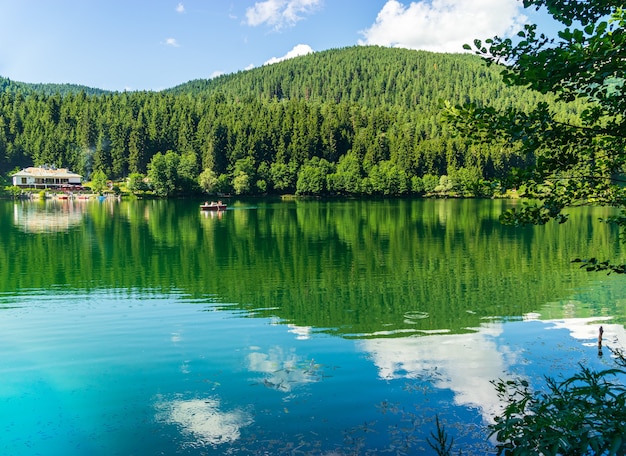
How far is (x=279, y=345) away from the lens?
62.6 ft

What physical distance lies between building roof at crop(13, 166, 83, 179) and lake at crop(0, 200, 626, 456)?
157318mm

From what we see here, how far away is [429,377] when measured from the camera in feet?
51.2

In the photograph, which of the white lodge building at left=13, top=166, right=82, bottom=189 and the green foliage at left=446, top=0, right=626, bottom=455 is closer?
the green foliage at left=446, top=0, right=626, bottom=455

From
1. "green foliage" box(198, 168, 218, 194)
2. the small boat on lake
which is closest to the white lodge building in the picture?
"green foliage" box(198, 168, 218, 194)

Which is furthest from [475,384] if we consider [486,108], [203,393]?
[486,108]

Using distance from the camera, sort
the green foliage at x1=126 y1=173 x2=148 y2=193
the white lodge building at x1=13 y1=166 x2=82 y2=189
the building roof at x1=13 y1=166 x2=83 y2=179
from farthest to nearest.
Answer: the building roof at x1=13 y1=166 x2=83 y2=179
the white lodge building at x1=13 y1=166 x2=82 y2=189
the green foliage at x1=126 y1=173 x2=148 y2=193

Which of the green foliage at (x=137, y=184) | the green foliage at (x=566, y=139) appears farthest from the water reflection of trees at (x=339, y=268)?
the green foliage at (x=137, y=184)

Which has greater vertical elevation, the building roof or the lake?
the building roof

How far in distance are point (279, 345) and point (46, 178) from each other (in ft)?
628

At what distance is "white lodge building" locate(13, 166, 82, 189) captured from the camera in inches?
7205

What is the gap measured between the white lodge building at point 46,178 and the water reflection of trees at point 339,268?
442 feet

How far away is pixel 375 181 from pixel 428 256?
132195mm

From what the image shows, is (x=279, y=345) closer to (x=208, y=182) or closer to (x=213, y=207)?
(x=213, y=207)

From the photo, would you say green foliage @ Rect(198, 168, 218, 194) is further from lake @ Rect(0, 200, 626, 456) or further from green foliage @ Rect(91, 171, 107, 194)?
lake @ Rect(0, 200, 626, 456)
